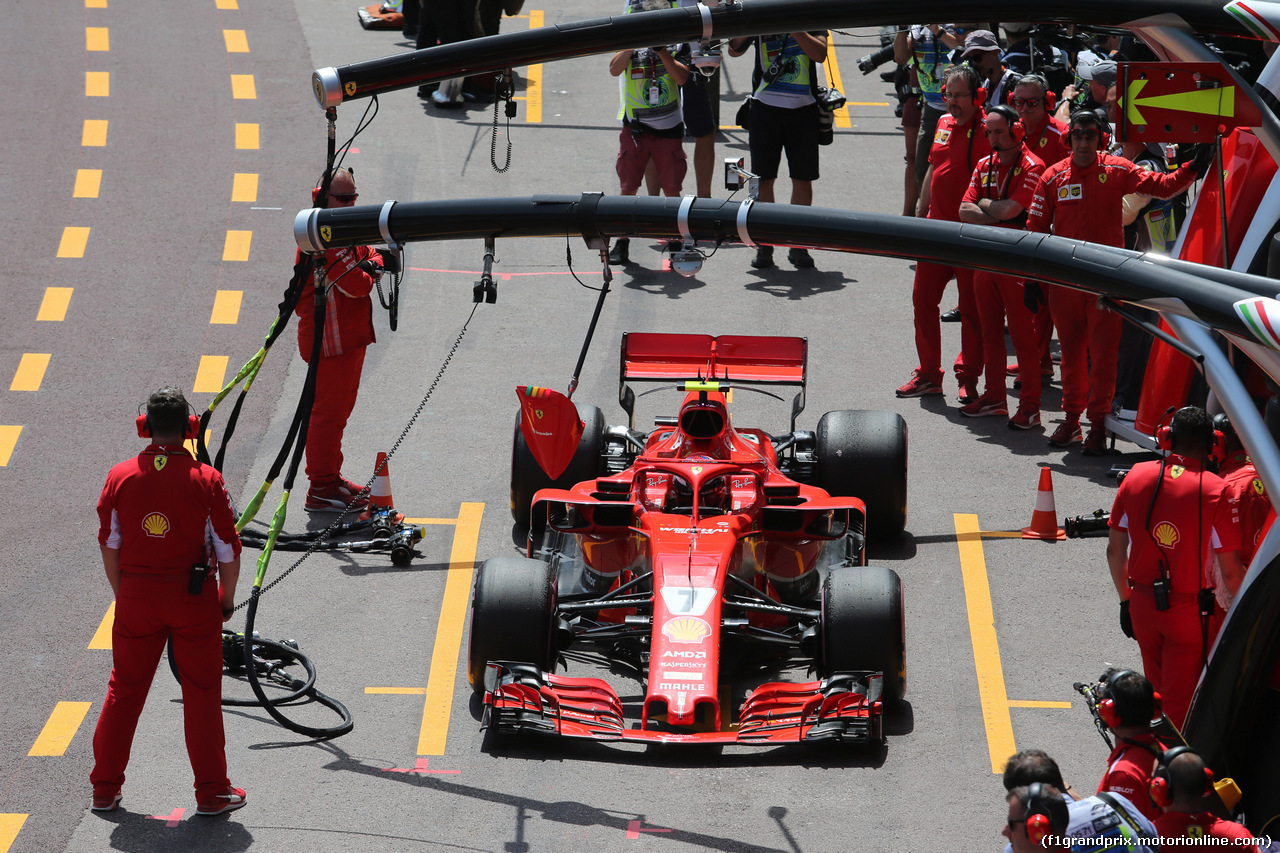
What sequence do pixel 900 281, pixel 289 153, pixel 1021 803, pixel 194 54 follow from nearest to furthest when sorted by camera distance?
1. pixel 1021 803
2. pixel 900 281
3. pixel 289 153
4. pixel 194 54

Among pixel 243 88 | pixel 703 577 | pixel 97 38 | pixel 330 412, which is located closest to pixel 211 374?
pixel 330 412

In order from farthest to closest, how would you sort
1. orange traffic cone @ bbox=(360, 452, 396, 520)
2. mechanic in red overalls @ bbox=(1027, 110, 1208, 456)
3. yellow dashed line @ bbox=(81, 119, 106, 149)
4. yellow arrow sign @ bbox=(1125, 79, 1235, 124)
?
yellow dashed line @ bbox=(81, 119, 106, 149)
mechanic in red overalls @ bbox=(1027, 110, 1208, 456)
orange traffic cone @ bbox=(360, 452, 396, 520)
yellow arrow sign @ bbox=(1125, 79, 1235, 124)

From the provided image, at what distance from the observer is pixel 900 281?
14.4m

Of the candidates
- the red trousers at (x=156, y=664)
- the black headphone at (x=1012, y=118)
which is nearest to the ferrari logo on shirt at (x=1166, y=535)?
the red trousers at (x=156, y=664)

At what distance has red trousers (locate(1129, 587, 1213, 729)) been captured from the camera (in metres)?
6.82

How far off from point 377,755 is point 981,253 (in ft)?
12.9

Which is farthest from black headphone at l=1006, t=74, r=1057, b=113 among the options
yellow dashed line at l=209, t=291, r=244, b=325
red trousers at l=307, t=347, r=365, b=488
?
yellow dashed line at l=209, t=291, r=244, b=325

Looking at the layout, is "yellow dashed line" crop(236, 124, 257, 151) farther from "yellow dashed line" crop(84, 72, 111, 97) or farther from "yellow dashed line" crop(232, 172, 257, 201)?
"yellow dashed line" crop(84, 72, 111, 97)

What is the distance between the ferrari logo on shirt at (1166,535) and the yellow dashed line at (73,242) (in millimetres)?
10753

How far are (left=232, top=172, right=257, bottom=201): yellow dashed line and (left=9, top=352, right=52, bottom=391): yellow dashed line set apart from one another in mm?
3537

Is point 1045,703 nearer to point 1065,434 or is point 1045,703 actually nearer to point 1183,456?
point 1183,456

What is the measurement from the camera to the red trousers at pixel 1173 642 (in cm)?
682

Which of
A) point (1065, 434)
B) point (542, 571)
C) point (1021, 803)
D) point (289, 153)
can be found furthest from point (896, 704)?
point (289, 153)

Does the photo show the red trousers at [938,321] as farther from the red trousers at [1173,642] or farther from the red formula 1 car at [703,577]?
the red trousers at [1173,642]
